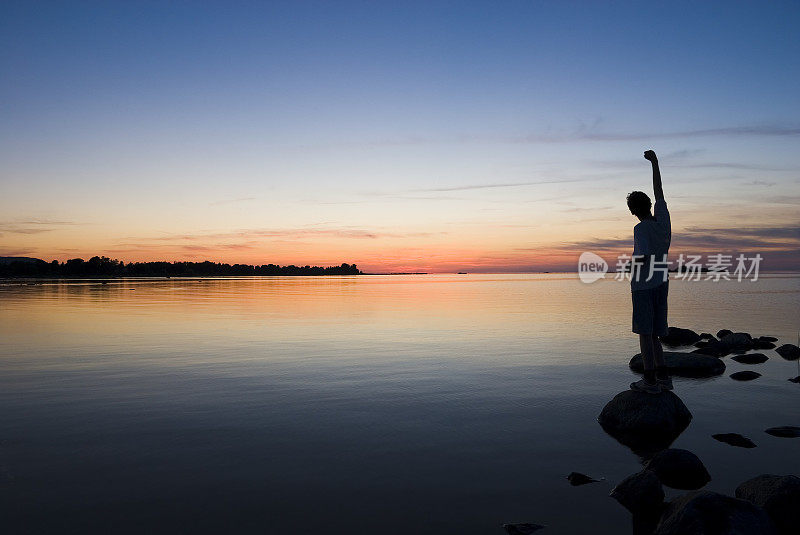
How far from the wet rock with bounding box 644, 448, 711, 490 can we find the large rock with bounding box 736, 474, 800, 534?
38.5 inches

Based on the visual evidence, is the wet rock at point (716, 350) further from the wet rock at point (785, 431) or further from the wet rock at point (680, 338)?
the wet rock at point (785, 431)

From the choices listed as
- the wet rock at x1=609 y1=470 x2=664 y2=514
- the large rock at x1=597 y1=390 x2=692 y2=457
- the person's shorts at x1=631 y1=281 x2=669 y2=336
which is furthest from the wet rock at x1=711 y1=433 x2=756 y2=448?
the wet rock at x1=609 y1=470 x2=664 y2=514

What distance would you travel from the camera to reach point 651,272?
1057cm

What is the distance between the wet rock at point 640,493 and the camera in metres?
6.70

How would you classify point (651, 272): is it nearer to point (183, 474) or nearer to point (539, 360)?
point (539, 360)

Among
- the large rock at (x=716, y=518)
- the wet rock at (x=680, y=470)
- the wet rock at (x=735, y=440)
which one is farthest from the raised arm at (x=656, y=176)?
the large rock at (x=716, y=518)

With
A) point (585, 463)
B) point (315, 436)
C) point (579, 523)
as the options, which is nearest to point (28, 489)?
point (315, 436)

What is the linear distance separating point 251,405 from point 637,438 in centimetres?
761

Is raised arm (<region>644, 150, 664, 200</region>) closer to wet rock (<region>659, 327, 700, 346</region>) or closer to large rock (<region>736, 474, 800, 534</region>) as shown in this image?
large rock (<region>736, 474, 800, 534</region>)

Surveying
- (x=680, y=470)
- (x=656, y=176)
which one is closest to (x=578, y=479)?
(x=680, y=470)

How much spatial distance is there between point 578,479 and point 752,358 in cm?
1398

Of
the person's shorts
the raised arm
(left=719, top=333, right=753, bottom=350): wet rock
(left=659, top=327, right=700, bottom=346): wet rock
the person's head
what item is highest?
the raised arm

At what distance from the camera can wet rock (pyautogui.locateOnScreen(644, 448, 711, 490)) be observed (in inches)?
293

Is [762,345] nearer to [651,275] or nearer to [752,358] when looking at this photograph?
[752,358]
